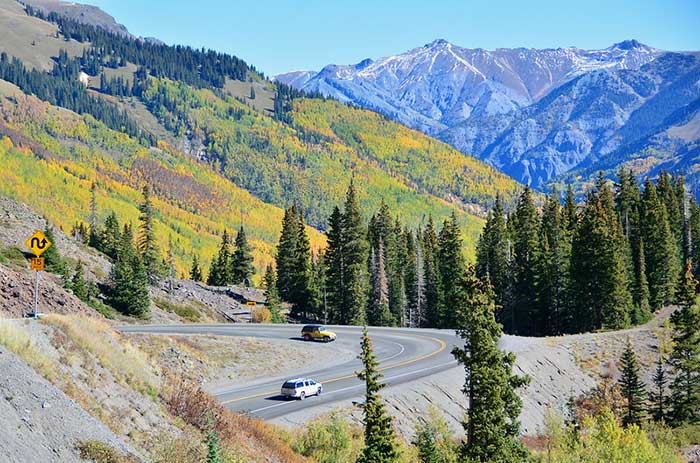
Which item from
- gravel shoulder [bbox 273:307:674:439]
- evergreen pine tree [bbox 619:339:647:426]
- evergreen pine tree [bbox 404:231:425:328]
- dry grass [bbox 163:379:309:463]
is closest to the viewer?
dry grass [bbox 163:379:309:463]

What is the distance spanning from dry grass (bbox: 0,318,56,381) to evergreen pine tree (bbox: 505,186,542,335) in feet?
216

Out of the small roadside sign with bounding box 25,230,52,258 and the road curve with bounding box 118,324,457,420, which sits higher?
the small roadside sign with bounding box 25,230,52,258

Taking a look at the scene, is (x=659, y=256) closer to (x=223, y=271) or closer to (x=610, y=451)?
(x=610, y=451)

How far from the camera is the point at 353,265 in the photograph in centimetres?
7662

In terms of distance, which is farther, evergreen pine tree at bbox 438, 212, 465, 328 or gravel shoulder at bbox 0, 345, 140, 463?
evergreen pine tree at bbox 438, 212, 465, 328

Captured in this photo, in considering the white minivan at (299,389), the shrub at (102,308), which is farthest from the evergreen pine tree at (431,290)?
the white minivan at (299,389)

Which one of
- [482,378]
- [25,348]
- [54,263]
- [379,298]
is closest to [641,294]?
[379,298]

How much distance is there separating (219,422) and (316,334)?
118ft

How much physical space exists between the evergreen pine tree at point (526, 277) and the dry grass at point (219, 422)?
59.6 m

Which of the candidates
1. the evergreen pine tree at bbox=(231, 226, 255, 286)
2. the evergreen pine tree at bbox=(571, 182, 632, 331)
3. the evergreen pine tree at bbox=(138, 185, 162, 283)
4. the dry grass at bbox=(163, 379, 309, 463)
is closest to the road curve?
the dry grass at bbox=(163, 379, 309, 463)

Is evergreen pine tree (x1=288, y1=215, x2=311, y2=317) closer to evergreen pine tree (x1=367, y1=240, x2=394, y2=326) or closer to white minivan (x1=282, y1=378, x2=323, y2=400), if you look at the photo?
evergreen pine tree (x1=367, y1=240, x2=394, y2=326)

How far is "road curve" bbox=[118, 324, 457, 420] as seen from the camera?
1359 inches

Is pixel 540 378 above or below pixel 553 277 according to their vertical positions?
below

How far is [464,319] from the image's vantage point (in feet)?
85.6
